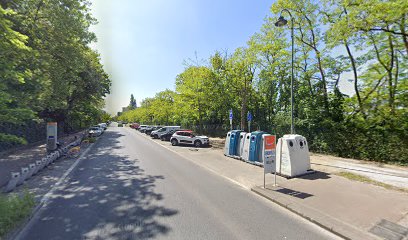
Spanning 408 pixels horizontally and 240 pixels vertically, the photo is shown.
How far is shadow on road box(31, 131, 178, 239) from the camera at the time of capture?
15.4 feet

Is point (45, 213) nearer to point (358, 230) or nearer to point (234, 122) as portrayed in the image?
point (358, 230)

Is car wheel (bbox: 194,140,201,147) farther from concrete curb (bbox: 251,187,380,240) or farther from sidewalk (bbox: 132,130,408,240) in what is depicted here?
concrete curb (bbox: 251,187,380,240)

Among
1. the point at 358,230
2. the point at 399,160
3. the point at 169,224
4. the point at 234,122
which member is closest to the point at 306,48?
the point at 399,160

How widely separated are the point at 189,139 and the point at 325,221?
1694 centimetres

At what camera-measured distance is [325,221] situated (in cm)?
520

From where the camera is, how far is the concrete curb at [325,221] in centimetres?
459

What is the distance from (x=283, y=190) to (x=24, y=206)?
7.30m

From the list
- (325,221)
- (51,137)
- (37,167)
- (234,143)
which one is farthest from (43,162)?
(325,221)

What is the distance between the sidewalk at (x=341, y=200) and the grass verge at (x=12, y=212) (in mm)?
6348

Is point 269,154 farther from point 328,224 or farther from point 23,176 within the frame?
point 23,176

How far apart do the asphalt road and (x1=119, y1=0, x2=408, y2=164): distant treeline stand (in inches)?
376

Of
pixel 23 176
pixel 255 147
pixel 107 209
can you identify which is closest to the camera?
pixel 107 209

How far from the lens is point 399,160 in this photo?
11.5 m

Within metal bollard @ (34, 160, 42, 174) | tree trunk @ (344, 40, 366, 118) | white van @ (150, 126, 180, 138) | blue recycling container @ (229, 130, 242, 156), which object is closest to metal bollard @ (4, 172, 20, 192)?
metal bollard @ (34, 160, 42, 174)
